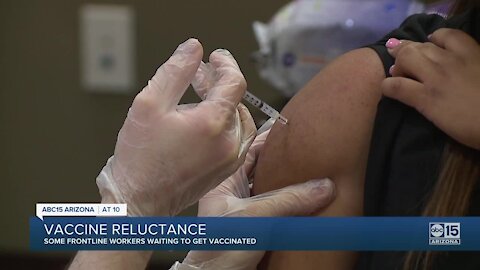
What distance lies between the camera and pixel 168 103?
86 cm

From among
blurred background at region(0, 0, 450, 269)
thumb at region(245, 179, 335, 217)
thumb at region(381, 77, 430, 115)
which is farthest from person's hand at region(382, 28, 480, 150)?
blurred background at region(0, 0, 450, 269)

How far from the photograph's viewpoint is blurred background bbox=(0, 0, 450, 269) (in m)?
1.60

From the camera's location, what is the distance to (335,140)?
899 mm

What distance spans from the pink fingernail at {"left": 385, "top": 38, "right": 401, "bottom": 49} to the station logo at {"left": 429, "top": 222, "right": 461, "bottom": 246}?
Answer: 193 millimetres

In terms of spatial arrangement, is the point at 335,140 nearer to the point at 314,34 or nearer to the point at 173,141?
the point at 173,141

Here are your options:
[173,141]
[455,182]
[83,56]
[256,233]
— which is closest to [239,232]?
[256,233]

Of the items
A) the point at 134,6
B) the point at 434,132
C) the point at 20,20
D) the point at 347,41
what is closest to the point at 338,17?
the point at 347,41

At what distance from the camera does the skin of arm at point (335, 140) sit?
2.96 feet

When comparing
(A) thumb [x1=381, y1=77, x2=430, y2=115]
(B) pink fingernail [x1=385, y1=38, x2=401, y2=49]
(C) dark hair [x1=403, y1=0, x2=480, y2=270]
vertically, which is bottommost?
(C) dark hair [x1=403, y1=0, x2=480, y2=270]

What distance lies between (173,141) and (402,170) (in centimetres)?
24

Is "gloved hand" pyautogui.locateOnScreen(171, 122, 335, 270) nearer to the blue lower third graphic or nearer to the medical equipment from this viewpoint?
the blue lower third graphic

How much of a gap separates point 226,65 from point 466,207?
0.94 feet

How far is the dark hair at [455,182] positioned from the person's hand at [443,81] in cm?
2

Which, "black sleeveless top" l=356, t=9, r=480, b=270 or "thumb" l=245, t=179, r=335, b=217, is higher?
"black sleeveless top" l=356, t=9, r=480, b=270
